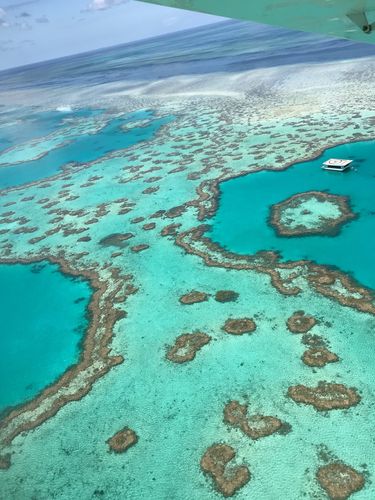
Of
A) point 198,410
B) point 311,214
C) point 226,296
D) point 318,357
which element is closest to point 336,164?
point 311,214

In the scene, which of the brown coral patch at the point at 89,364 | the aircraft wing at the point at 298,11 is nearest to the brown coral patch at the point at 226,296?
the brown coral patch at the point at 89,364

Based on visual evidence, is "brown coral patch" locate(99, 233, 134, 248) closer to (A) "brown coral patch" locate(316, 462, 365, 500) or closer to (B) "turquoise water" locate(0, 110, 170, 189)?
(A) "brown coral patch" locate(316, 462, 365, 500)

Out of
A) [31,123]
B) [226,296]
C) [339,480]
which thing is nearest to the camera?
[339,480]

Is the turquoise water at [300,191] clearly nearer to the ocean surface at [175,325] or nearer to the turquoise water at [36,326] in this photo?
the ocean surface at [175,325]

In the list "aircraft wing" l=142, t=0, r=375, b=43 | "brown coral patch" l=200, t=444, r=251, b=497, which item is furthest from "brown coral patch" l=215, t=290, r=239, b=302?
"aircraft wing" l=142, t=0, r=375, b=43

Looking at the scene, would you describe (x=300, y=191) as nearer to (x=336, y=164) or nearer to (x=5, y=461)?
(x=336, y=164)
